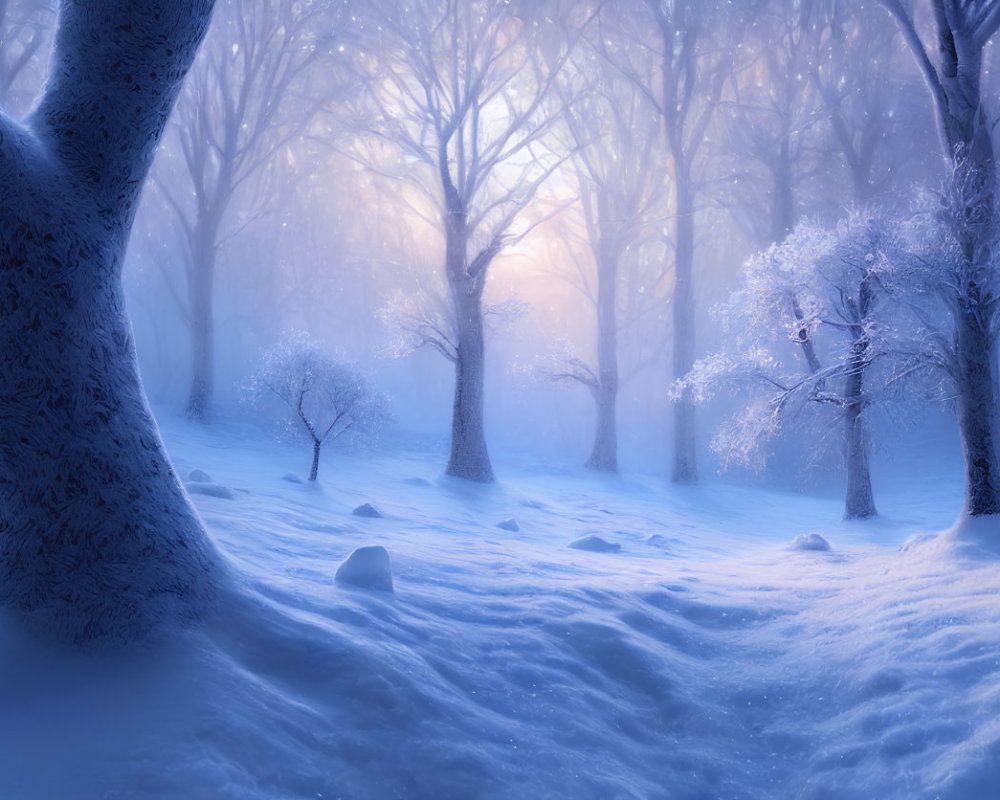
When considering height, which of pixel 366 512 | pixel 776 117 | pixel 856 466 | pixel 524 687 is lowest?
pixel 524 687

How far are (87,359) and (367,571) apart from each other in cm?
188

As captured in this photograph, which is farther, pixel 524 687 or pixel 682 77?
pixel 682 77

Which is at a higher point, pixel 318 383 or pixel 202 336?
pixel 202 336

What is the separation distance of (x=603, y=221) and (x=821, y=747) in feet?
53.4

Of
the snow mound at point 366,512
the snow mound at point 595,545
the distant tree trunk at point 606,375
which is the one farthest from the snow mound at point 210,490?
the distant tree trunk at point 606,375

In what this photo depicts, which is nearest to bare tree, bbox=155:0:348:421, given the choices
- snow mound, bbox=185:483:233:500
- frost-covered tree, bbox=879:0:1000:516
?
snow mound, bbox=185:483:233:500

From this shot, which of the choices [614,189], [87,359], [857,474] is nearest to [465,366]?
[857,474]

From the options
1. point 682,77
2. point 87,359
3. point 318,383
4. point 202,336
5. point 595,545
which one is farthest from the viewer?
point 682,77

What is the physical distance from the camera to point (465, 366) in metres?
12.9

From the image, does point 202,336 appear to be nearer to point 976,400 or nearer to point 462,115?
point 462,115

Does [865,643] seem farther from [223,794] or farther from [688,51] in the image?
[688,51]

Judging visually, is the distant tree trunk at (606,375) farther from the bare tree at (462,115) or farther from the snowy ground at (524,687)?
the snowy ground at (524,687)

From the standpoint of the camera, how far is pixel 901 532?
1006cm

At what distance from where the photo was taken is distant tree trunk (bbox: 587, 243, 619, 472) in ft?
56.9
